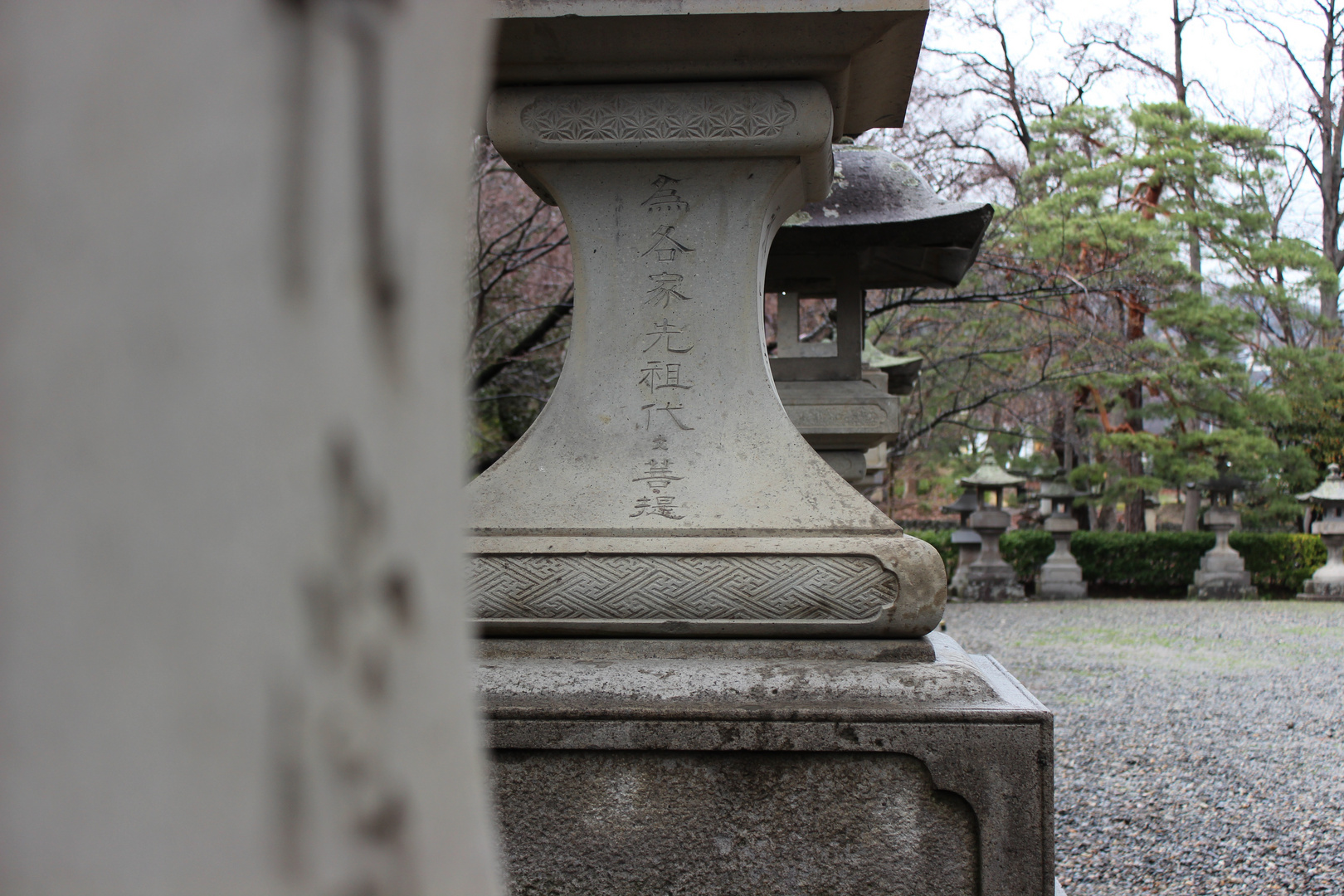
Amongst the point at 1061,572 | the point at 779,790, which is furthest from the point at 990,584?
the point at 779,790

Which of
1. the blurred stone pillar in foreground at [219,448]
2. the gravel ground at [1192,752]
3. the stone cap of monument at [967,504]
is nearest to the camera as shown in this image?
the blurred stone pillar in foreground at [219,448]

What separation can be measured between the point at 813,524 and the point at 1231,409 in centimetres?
1374

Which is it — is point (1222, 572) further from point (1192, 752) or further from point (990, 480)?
point (1192, 752)

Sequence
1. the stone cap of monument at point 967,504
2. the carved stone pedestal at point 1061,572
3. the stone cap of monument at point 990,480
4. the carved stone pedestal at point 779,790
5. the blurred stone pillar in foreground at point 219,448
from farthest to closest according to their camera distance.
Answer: the stone cap of monument at point 967,504
the stone cap of monument at point 990,480
the carved stone pedestal at point 1061,572
the carved stone pedestal at point 779,790
the blurred stone pillar in foreground at point 219,448

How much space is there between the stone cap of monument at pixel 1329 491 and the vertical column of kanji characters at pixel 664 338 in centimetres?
1466

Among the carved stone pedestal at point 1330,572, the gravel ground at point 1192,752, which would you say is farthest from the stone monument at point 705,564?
the carved stone pedestal at point 1330,572

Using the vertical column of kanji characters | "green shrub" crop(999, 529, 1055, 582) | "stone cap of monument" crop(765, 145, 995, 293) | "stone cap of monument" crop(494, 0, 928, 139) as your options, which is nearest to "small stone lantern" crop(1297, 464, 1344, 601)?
"green shrub" crop(999, 529, 1055, 582)

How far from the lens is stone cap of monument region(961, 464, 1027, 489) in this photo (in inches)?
577

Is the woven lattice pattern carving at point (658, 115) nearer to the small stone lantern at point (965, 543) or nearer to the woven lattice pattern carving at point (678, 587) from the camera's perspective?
the woven lattice pattern carving at point (678, 587)

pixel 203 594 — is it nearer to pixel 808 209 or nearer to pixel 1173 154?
pixel 808 209

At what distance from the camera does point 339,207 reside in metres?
0.35

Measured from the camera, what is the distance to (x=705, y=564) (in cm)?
233

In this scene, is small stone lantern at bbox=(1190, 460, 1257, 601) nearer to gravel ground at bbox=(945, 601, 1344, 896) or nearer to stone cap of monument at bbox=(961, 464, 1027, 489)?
stone cap of monument at bbox=(961, 464, 1027, 489)

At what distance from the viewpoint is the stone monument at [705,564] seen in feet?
6.75
